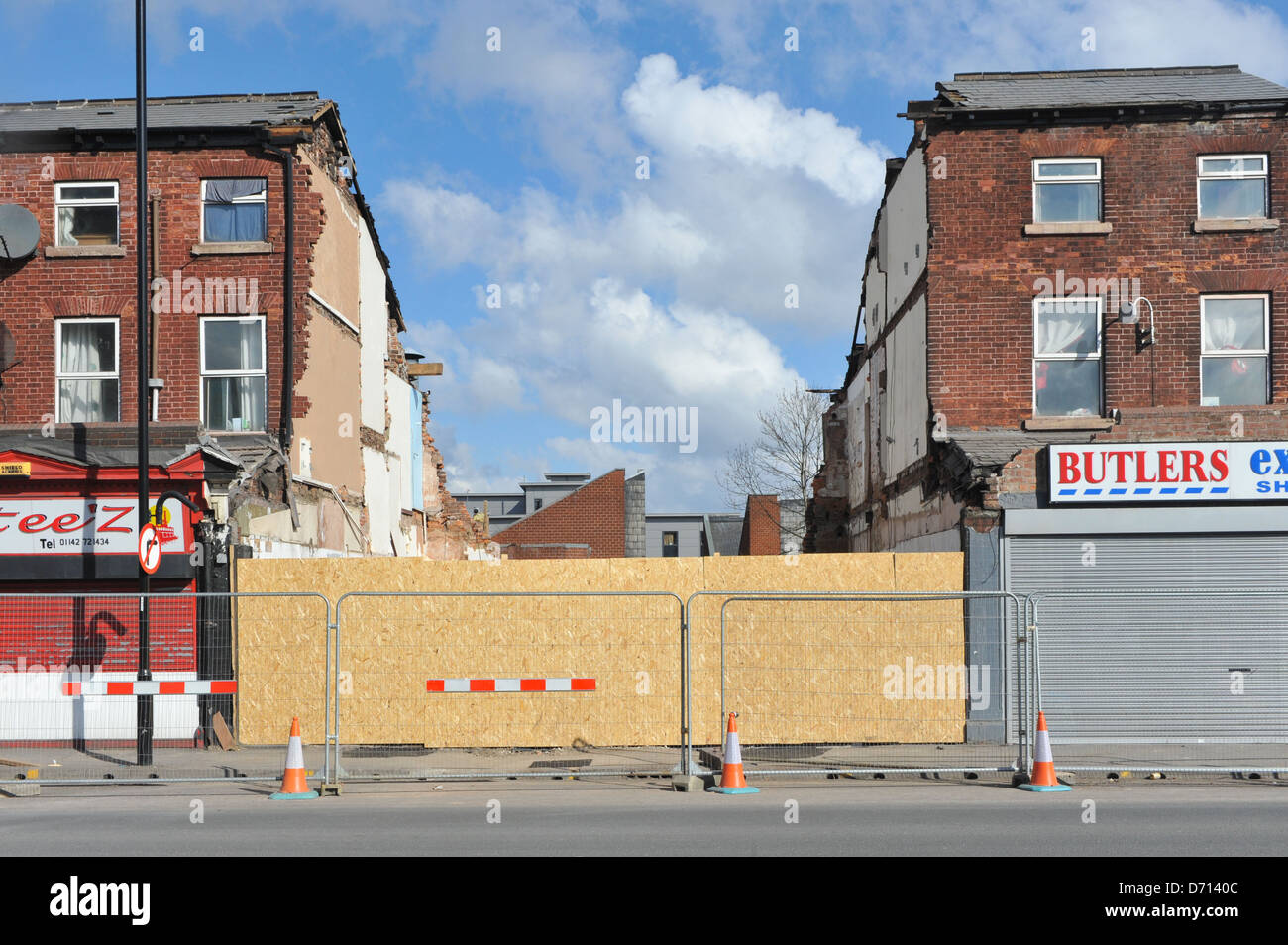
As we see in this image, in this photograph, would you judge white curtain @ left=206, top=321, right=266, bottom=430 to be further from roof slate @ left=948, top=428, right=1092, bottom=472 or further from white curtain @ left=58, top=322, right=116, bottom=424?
roof slate @ left=948, top=428, right=1092, bottom=472

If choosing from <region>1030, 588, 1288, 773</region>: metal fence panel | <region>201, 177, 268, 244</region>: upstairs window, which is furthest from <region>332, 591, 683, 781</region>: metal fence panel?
<region>201, 177, 268, 244</region>: upstairs window

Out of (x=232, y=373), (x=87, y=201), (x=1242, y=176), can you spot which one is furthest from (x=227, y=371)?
(x=1242, y=176)

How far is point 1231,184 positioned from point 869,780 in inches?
471

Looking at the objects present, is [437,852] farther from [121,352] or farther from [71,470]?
[121,352]

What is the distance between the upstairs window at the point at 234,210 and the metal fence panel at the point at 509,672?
25.4 ft

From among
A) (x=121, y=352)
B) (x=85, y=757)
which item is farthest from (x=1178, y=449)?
(x=121, y=352)

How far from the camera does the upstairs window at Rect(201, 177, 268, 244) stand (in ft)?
68.4

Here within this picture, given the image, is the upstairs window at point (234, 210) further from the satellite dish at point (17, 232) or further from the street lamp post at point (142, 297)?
the street lamp post at point (142, 297)

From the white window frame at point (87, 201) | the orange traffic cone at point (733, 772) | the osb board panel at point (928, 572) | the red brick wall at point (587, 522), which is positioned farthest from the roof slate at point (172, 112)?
the red brick wall at point (587, 522)

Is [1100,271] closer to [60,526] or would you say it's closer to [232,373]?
[232,373]

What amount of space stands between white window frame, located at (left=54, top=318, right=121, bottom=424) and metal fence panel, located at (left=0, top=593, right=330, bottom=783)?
4.64 m

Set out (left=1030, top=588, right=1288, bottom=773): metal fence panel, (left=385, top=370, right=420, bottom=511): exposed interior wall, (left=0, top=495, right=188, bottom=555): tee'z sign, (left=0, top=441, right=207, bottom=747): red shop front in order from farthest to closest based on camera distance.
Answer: (left=385, top=370, right=420, bottom=511): exposed interior wall < (left=0, top=495, right=188, bottom=555): tee'z sign < (left=0, top=441, right=207, bottom=747): red shop front < (left=1030, top=588, right=1288, bottom=773): metal fence panel

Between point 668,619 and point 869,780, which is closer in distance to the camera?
point 869,780

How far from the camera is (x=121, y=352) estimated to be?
20.5 meters
